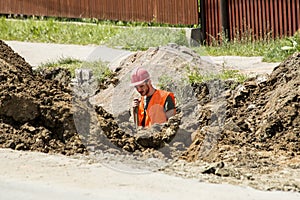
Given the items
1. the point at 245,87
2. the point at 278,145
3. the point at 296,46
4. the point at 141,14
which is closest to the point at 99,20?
the point at 141,14

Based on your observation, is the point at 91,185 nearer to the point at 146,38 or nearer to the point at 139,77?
the point at 139,77

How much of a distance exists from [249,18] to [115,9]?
398 cm

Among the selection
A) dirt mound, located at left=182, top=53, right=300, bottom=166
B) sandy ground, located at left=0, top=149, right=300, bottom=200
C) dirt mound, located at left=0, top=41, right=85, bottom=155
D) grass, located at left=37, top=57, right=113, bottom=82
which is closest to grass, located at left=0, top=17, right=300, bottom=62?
grass, located at left=37, top=57, right=113, bottom=82

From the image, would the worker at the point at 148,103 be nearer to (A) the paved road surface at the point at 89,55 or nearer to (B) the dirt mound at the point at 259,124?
(B) the dirt mound at the point at 259,124

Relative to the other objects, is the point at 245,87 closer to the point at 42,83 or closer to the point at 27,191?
the point at 42,83

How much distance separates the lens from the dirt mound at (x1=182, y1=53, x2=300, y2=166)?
828cm

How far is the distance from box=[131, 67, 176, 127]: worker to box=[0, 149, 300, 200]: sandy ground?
129cm

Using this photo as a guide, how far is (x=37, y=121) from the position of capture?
899 centimetres

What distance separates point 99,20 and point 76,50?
12.4ft

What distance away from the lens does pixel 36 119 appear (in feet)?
29.5

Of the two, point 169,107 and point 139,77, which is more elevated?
point 139,77

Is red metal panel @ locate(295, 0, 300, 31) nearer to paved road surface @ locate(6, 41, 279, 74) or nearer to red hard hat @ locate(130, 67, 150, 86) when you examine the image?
paved road surface @ locate(6, 41, 279, 74)

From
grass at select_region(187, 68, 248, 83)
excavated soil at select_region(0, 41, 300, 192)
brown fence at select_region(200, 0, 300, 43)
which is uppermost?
brown fence at select_region(200, 0, 300, 43)

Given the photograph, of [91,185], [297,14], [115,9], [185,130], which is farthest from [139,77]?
[115,9]
